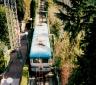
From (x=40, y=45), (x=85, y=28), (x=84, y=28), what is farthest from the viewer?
(x=40, y=45)

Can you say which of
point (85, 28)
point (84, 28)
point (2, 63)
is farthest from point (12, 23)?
point (85, 28)

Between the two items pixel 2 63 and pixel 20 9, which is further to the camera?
pixel 20 9

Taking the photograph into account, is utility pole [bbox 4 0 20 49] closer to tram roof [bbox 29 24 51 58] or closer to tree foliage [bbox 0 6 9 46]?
tree foliage [bbox 0 6 9 46]

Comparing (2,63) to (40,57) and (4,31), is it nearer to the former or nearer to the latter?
(40,57)

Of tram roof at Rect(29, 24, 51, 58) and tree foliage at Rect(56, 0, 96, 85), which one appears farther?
tram roof at Rect(29, 24, 51, 58)

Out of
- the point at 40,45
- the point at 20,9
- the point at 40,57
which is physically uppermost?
the point at 20,9

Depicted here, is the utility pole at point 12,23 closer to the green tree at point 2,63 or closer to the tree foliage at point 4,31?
the tree foliage at point 4,31

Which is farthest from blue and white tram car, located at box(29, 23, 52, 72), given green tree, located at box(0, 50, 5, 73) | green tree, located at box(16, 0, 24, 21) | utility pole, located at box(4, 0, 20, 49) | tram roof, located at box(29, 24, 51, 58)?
green tree, located at box(16, 0, 24, 21)
